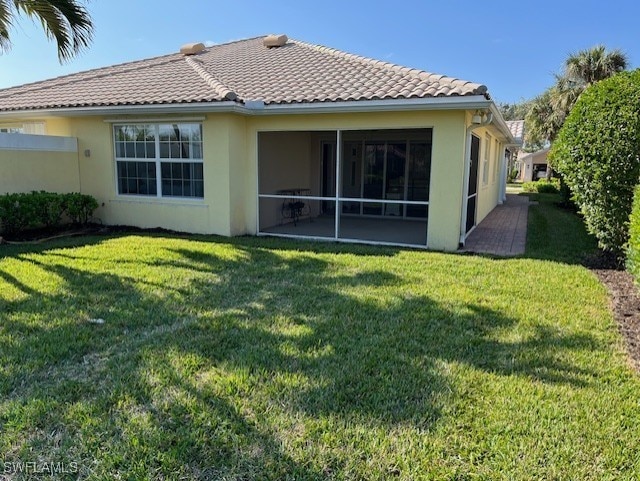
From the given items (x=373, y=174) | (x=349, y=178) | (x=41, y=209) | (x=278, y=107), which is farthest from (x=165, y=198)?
(x=373, y=174)

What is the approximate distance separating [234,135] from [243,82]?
6.65 ft

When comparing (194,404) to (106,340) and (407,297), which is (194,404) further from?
(407,297)

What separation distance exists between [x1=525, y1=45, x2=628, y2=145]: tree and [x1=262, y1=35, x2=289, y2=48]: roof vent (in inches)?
714

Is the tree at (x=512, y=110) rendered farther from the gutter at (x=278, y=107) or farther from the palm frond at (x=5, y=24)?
the palm frond at (x=5, y=24)

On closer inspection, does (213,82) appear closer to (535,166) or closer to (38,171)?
(38,171)

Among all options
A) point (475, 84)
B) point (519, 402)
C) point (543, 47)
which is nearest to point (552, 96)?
point (543, 47)

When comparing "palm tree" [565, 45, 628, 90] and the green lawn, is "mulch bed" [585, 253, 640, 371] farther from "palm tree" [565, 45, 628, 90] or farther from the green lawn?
"palm tree" [565, 45, 628, 90]

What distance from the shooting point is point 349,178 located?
16219 millimetres

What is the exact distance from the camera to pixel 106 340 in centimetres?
458

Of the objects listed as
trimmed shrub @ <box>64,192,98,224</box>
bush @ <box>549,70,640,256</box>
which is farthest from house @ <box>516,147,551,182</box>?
trimmed shrub @ <box>64,192,98,224</box>

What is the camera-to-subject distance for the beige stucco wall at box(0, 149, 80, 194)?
10469 millimetres

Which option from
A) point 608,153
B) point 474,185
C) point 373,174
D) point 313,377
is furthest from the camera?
point 373,174

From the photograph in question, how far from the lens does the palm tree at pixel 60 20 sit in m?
7.70

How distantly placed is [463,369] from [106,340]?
3456 millimetres
